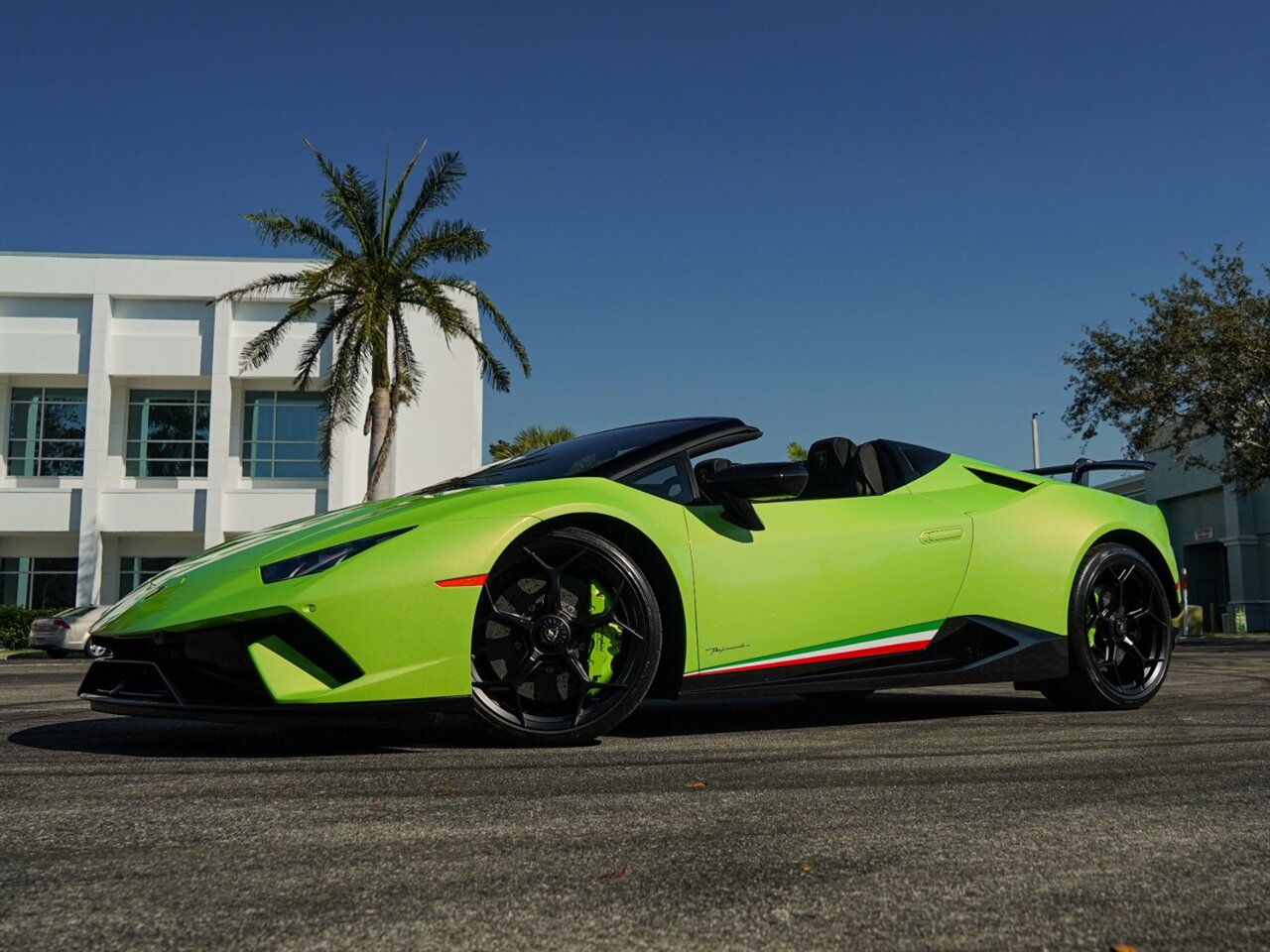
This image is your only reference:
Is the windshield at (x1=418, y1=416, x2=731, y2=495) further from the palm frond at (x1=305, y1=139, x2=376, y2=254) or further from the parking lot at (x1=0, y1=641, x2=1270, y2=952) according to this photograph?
the palm frond at (x1=305, y1=139, x2=376, y2=254)

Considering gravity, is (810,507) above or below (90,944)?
above

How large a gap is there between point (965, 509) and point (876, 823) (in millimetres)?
2674

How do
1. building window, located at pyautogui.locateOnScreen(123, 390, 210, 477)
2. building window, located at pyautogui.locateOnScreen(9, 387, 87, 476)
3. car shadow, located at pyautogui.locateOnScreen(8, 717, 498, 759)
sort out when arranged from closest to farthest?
car shadow, located at pyautogui.locateOnScreen(8, 717, 498, 759) < building window, located at pyautogui.locateOnScreen(9, 387, 87, 476) < building window, located at pyautogui.locateOnScreen(123, 390, 210, 477)

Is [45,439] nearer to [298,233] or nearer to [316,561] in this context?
[298,233]

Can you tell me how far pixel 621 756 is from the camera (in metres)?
3.82

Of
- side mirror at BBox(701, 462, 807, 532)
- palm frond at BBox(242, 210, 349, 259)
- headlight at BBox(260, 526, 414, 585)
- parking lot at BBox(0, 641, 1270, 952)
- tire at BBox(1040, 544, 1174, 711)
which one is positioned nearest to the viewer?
parking lot at BBox(0, 641, 1270, 952)

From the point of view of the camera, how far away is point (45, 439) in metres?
36.4

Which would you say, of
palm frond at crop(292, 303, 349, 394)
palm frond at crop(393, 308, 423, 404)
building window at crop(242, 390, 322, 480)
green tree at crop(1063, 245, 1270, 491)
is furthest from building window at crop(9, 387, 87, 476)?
green tree at crop(1063, 245, 1270, 491)

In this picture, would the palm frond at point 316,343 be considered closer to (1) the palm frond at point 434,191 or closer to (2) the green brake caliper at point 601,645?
(1) the palm frond at point 434,191

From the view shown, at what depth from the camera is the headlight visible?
3.76 meters

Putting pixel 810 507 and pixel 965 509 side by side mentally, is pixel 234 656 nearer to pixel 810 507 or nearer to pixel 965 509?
pixel 810 507

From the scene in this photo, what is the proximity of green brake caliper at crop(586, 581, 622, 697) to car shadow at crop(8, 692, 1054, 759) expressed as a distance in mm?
411

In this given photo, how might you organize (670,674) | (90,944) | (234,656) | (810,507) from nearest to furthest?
1. (90,944)
2. (234,656)
3. (670,674)
4. (810,507)

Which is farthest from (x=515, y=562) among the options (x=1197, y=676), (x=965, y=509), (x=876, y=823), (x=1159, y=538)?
(x=1197, y=676)
